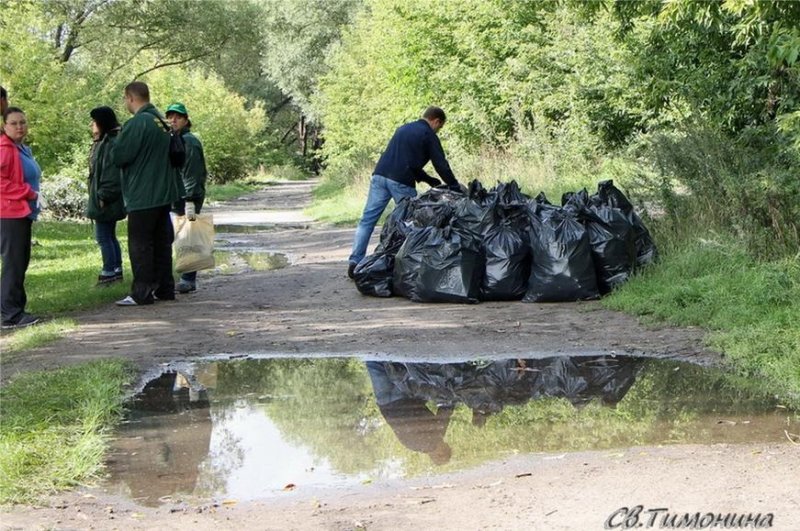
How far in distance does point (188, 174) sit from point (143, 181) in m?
1.32

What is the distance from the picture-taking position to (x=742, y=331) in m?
7.14

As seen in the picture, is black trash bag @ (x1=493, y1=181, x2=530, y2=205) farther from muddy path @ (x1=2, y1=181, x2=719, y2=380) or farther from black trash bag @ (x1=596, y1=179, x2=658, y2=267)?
muddy path @ (x1=2, y1=181, x2=719, y2=380)

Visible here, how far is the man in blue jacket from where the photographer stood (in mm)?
10812

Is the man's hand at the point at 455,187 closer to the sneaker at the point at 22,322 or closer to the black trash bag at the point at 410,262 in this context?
the black trash bag at the point at 410,262

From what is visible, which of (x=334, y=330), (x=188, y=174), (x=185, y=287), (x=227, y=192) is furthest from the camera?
(x=227, y=192)

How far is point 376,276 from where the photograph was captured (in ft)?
32.8

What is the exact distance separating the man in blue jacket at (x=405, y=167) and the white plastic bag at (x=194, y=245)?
154 centimetres

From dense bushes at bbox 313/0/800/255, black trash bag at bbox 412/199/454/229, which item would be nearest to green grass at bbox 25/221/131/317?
black trash bag at bbox 412/199/454/229

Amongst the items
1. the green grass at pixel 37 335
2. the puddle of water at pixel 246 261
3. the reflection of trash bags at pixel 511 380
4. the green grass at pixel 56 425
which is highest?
the green grass at pixel 56 425

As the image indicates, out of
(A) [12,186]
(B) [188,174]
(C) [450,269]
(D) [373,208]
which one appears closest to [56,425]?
(A) [12,186]

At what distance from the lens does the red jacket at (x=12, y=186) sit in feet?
28.1

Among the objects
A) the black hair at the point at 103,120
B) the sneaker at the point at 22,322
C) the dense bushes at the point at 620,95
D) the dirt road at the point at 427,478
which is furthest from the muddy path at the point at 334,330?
the dense bushes at the point at 620,95

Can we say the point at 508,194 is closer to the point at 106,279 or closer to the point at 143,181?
the point at 143,181

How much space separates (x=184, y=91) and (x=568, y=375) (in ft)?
135
